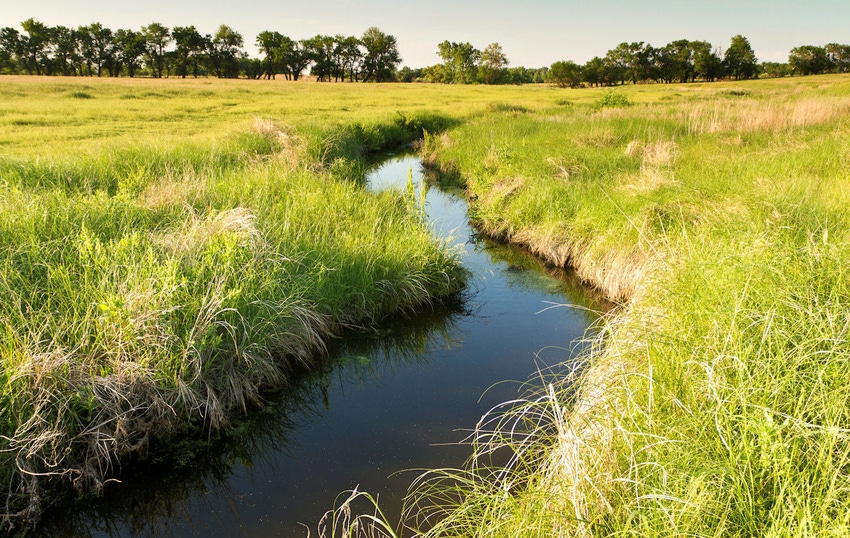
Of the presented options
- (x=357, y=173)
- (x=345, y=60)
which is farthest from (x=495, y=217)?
(x=345, y=60)

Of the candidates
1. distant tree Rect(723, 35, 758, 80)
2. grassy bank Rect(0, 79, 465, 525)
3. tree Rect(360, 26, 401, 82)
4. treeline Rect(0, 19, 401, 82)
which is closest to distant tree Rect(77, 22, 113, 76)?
treeline Rect(0, 19, 401, 82)

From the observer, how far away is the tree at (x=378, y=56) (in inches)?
2953

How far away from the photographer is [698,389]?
2.65 m

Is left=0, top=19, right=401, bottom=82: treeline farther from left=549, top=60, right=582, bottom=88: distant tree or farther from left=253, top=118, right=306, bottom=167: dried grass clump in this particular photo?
left=253, top=118, right=306, bottom=167: dried grass clump

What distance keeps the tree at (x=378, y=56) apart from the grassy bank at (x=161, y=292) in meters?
72.5

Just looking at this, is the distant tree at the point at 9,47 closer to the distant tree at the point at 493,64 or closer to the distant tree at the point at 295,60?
the distant tree at the point at 295,60

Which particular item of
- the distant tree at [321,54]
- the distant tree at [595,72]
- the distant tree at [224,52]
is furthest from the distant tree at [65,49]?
the distant tree at [595,72]

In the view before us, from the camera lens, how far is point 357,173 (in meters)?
11.8

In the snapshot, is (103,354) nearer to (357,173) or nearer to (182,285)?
(182,285)

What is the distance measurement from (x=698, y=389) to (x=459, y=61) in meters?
80.7

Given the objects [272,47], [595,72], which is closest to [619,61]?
[595,72]

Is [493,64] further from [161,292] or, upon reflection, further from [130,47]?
[161,292]

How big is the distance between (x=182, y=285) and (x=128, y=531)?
1.80 m

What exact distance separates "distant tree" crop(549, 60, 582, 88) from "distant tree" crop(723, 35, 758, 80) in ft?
61.9
